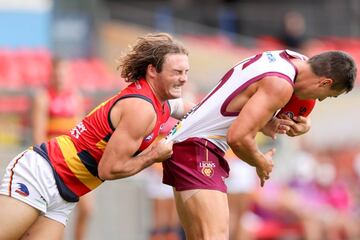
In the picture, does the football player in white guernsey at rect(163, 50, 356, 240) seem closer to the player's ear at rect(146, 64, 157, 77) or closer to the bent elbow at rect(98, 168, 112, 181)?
the player's ear at rect(146, 64, 157, 77)

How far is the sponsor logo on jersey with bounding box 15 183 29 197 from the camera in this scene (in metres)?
7.17

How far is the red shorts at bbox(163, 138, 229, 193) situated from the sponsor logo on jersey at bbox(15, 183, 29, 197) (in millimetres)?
1099

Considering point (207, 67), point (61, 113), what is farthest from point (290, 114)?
point (207, 67)

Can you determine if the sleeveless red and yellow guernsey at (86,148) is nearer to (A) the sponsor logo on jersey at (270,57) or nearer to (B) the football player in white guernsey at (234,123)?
(B) the football player in white guernsey at (234,123)

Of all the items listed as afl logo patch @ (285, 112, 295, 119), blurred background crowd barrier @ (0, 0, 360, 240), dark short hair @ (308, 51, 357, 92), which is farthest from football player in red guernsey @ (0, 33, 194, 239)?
blurred background crowd barrier @ (0, 0, 360, 240)

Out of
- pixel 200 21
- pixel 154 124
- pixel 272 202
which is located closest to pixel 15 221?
pixel 154 124

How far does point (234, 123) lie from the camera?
7.09 m

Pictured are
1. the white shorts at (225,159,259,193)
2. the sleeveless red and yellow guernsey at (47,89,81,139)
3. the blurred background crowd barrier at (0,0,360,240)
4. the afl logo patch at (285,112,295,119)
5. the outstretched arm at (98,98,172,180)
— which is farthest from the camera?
the white shorts at (225,159,259,193)

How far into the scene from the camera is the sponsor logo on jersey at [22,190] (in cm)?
717

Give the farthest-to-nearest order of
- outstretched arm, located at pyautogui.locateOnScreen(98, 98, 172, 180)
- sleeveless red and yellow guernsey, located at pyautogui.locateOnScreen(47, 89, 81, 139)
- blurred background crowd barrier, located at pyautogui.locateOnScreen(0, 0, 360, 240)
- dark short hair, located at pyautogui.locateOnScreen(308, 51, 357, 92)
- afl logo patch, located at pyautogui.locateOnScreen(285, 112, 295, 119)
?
blurred background crowd barrier, located at pyautogui.locateOnScreen(0, 0, 360, 240)
sleeveless red and yellow guernsey, located at pyautogui.locateOnScreen(47, 89, 81, 139)
afl logo patch, located at pyautogui.locateOnScreen(285, 112, 295, 119)
dark short hair, located at pyautogui.locateOnScreen(308, 51, 357, 92)
outstretched arm, located at pyautogui.locateOnScreen(98, 98, 172, 180)

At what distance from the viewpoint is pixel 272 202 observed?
45.5ft

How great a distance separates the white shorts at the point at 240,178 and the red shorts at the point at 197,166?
453 cm

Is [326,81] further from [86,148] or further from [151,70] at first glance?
[86,148]

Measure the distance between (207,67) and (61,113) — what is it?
34.6 ft
